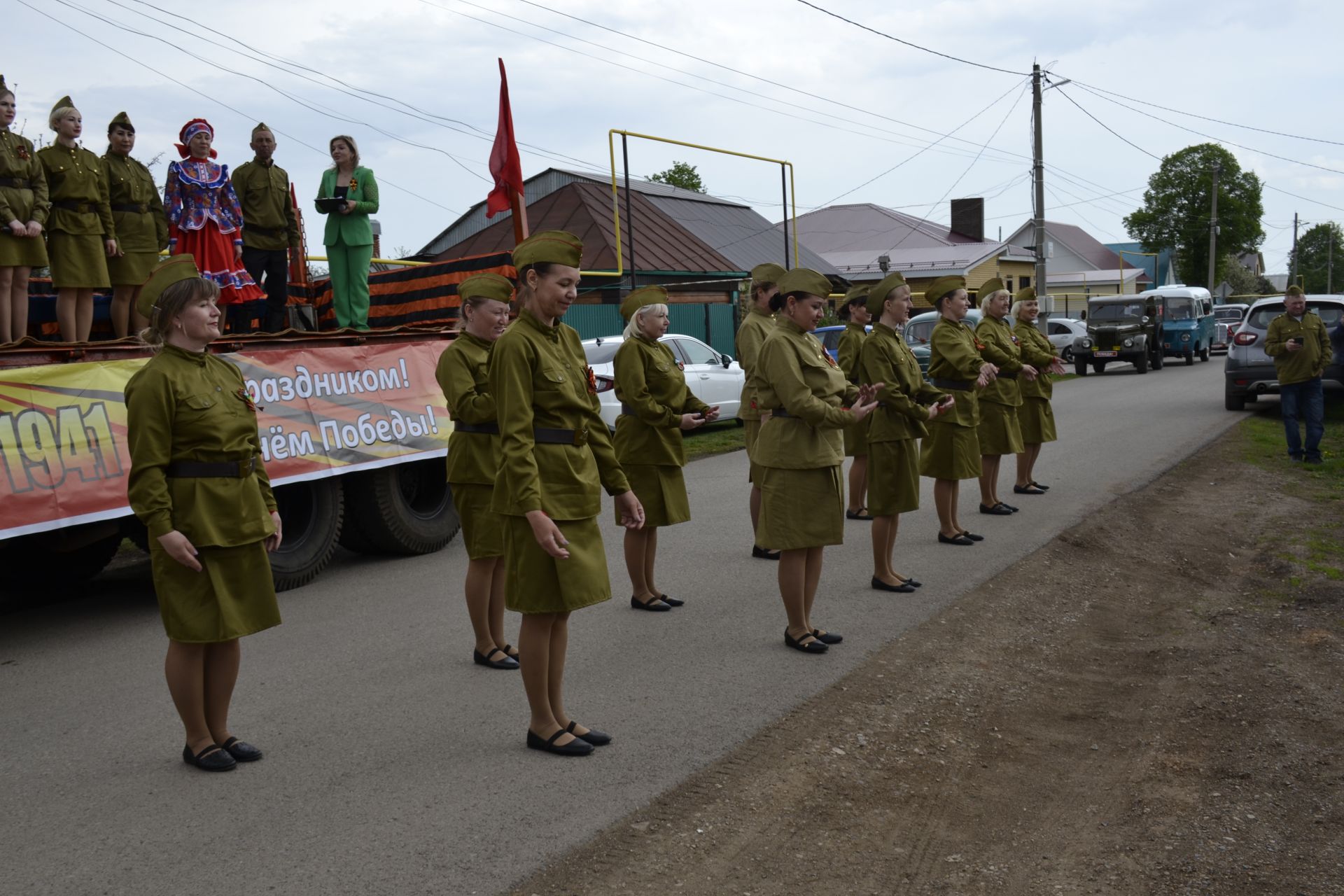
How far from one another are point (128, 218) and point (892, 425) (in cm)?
564

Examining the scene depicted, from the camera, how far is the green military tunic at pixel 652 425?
702cm

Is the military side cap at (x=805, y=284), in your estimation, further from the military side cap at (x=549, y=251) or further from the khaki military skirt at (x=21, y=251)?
the khaki military skirt at (x=21, y=251)

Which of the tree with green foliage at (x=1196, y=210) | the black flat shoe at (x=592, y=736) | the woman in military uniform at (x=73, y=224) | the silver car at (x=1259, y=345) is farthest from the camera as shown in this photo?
the tree with green foliage at (x=1196, y=210)

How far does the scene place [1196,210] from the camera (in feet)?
275

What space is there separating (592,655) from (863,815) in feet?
7.42

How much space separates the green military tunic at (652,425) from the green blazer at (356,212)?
377 cm

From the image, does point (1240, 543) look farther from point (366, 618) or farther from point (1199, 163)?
point (1199, 163)

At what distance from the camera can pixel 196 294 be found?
446 centimetres

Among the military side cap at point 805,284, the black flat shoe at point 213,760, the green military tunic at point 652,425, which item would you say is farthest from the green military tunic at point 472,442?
the black flat shoe at point 213,760

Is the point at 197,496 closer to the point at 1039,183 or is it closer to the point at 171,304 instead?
the point at 171,304

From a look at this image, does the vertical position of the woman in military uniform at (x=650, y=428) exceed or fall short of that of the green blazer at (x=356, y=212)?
it falls short

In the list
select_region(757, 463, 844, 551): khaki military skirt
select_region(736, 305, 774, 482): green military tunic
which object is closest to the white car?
select_region(736, 305, 774, 482): green military tunic

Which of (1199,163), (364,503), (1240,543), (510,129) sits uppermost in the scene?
(1199,163)

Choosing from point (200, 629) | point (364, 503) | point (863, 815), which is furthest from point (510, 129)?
point (863, 815)
